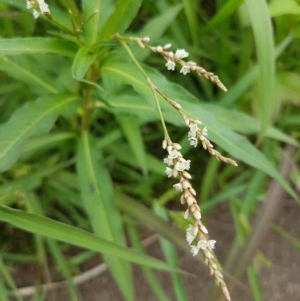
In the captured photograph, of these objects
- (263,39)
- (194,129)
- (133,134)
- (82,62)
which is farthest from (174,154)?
(133,134)

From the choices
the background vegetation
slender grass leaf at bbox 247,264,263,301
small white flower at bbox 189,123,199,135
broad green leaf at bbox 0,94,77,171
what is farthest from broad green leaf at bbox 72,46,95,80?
slender grass leaf at bbox 247,264,263,301

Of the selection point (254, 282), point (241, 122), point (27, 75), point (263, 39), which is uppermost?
point (27, 75)

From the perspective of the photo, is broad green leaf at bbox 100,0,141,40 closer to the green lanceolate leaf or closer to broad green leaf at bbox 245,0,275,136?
the green lanceolate leaf

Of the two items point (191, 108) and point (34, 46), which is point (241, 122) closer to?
point (191, 108)

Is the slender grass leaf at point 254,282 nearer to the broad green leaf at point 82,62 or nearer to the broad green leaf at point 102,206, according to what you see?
the broad green leaf at point 102,206

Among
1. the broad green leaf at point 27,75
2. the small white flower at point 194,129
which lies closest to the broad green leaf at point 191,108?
the broad green leaf at point 27,75

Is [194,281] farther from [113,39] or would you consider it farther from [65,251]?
[113,39]

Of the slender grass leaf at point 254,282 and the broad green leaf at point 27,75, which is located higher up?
the broad green leaf at point 27,75

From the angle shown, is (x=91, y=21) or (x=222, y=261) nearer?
(x=91, y=21)
